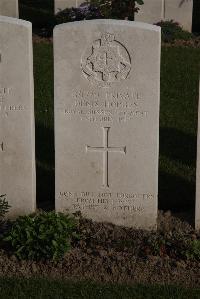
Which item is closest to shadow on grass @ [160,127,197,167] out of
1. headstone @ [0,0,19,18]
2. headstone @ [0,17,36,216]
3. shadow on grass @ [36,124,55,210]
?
shadow on grass @ [36,124,55,210]

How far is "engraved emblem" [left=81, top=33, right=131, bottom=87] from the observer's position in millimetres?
6316

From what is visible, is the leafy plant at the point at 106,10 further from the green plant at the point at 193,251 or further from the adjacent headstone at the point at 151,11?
the green plant at the point at 193,251

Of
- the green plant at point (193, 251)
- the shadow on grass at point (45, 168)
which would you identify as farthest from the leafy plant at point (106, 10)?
the green plant at point (193, 251)

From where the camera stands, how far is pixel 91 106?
6.48m

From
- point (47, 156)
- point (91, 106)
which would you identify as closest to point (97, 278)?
point (91, 106)

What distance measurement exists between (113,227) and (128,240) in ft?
1.21

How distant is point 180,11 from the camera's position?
48.7 ft

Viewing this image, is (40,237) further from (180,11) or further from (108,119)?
(180,11)

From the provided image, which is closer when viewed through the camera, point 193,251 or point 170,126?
point 193,251

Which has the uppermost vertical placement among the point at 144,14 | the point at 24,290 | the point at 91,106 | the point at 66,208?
the point at 144,14

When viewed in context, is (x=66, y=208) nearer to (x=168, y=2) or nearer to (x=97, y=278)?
(x=97, y=278)

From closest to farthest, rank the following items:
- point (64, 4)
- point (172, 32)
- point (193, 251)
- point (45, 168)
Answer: point (193, 251)
point (45, 168)
point (172, 32)
point (64, 4)

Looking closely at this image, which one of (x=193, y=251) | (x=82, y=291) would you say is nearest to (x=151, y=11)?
(x=193, y=251)

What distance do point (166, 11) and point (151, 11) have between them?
0.33m
